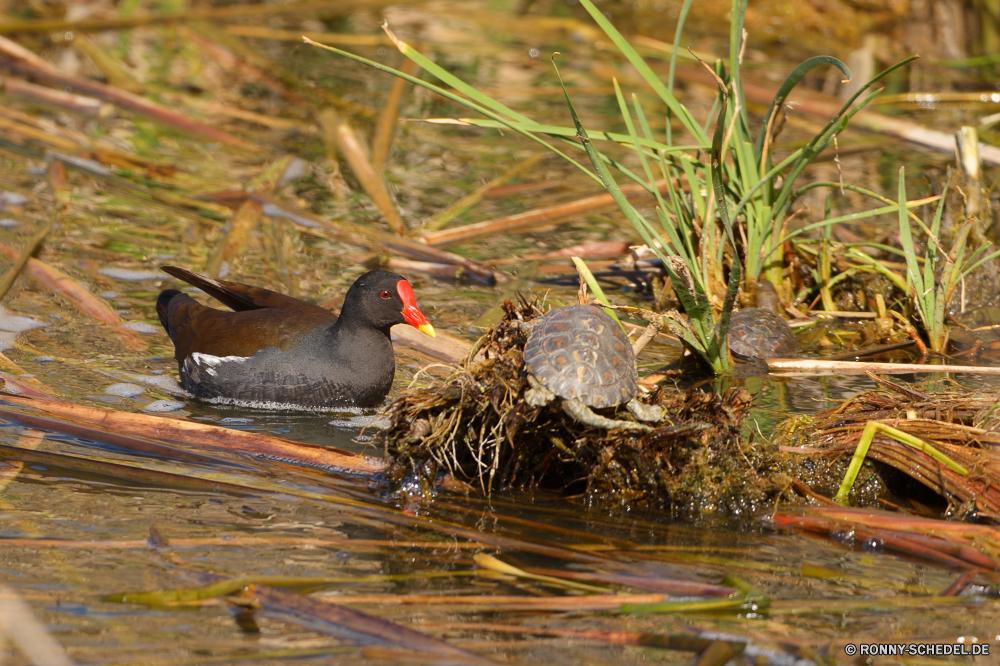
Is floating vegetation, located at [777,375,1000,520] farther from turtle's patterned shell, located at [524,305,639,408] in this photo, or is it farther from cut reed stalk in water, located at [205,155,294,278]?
cut reed stalk in water, located at [205,155,294,278]

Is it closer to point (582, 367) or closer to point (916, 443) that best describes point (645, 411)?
point (582, 367)

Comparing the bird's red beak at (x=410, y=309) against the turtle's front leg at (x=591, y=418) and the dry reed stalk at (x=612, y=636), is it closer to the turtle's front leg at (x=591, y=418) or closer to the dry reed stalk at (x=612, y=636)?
the turtle's front leg at (x=591, y=418)

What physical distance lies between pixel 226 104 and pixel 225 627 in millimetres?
6918

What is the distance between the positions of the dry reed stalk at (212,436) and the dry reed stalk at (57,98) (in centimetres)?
493

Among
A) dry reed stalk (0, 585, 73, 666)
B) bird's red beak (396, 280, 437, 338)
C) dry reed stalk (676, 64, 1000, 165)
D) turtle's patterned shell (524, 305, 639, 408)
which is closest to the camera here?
dry reed stalk (0, 585, 73, 666)

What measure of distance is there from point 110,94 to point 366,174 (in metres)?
2.59

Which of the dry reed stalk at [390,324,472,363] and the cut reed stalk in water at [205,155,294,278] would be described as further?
the cut reed stalk in water at [205,155,294,278]

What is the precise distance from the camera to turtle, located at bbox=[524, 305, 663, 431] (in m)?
3.09

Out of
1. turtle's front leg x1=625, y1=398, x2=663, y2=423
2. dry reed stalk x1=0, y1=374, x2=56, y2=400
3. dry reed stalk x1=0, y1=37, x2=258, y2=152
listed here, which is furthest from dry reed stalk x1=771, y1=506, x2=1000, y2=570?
dry reed stalk x1=0, y1=37, x2=258, y2=152

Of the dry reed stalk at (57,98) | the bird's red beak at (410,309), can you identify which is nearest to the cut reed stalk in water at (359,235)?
the bird's red beak at (410,309)

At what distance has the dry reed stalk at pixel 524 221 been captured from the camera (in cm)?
614

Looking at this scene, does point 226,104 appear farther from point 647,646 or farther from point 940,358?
point 647,646

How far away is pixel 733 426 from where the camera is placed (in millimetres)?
3336

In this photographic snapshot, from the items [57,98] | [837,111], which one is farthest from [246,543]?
[837,111]
